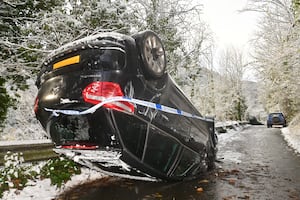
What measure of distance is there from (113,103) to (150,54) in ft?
3.25

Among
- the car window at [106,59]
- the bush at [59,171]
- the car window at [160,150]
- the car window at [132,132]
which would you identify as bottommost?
the bush at [59,171]

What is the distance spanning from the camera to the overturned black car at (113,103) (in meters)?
3.70

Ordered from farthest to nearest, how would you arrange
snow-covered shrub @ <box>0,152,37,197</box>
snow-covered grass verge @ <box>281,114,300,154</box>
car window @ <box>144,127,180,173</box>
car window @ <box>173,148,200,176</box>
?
snow-covered grass verge @ <box>281,114,300,154</box>, car window @ <box>173,148,200,176</box>, snow-covered shrub @ <box>0,152,37,197</box>, car window @ <box>144,127,180,173</box>

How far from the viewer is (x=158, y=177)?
474 cm

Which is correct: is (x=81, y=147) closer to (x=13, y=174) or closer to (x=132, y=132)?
(x=132, y=132)

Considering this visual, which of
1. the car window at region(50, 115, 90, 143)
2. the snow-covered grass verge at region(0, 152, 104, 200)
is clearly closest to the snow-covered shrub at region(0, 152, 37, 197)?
the snow-covered grass verge at region(0, 152, 104, 200)

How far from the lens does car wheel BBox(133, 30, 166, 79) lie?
3947mm

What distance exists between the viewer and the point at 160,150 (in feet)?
14.3

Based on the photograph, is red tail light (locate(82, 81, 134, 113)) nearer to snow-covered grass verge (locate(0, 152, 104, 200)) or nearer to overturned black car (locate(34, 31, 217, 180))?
overturned black car (locate(34, 31, 217, 180))

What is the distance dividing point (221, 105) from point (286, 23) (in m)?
28.6

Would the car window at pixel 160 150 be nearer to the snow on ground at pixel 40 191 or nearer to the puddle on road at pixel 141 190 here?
the puddle on road at pixel 141 190

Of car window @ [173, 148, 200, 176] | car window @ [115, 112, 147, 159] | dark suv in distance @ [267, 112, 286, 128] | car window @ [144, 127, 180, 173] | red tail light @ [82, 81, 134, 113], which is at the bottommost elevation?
dark suv in distance @ [267, 112, 286, 128]

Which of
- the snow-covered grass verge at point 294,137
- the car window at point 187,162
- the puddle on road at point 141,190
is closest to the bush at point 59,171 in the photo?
the puddle on road at point 141,190

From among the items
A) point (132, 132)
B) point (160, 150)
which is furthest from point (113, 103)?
point (160, 150)
